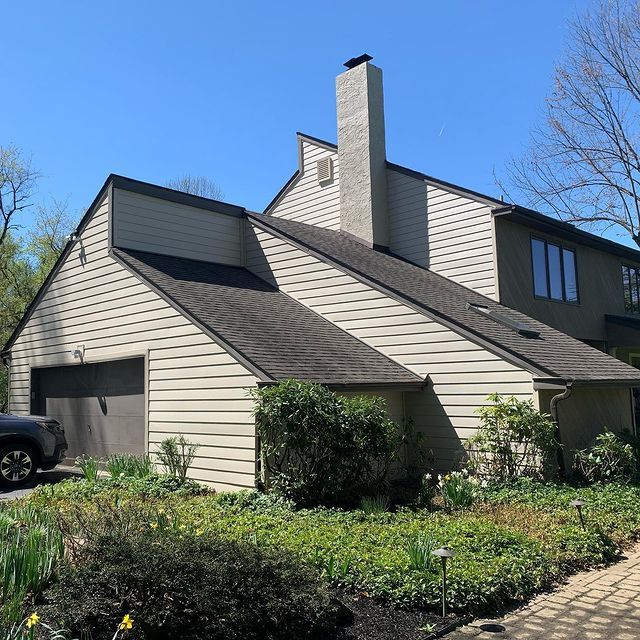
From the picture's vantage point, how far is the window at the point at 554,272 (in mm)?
15156

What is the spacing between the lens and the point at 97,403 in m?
12.9

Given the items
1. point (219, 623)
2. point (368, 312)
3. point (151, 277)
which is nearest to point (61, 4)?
point (151, 277)

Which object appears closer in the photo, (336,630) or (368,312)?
(336,630)

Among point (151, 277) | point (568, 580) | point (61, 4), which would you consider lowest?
point (568, 580)

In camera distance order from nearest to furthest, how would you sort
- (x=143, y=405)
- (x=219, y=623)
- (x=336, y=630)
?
(x=219, y=623), (x=336, y=630), (x=143, y=405)

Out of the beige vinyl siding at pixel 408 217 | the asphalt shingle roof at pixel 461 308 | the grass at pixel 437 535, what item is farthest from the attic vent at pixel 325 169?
the grass at pixel 437 535

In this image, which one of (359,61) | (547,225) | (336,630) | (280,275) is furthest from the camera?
(359,61)

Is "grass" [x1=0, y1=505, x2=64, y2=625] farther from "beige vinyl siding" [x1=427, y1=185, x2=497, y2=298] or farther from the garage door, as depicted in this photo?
"beige vinyl siding" [x1=427, y1=185, x2=497, y2=298]

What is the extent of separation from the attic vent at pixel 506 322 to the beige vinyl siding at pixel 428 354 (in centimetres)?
166

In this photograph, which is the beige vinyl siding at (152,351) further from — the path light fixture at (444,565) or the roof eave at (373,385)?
the path light fixture at (444,565)

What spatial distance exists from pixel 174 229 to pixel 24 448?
5.71 meters

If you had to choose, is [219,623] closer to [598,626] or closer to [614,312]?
[598,626]

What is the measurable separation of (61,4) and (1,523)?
8.72 metres

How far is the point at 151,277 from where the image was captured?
1165 cm
